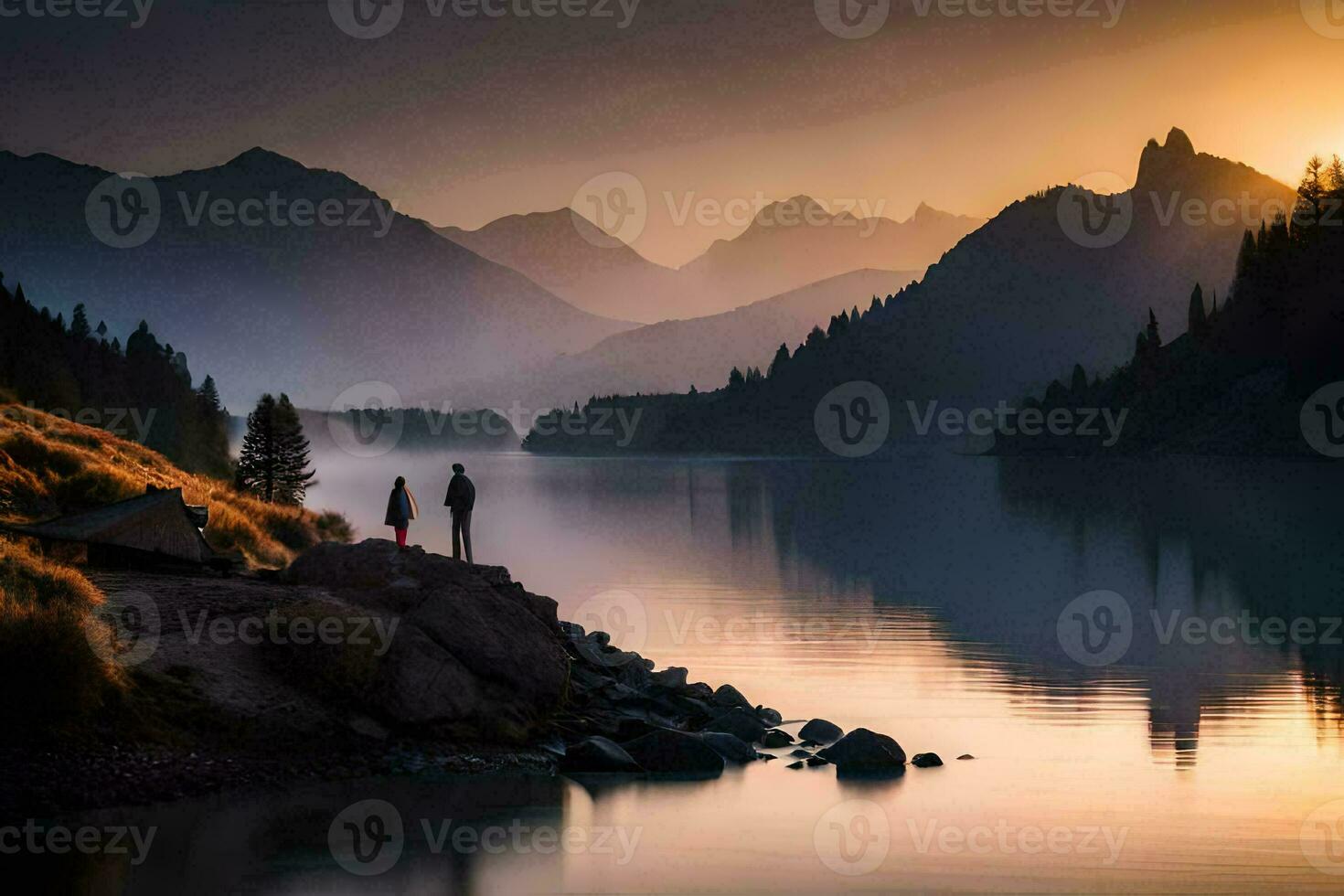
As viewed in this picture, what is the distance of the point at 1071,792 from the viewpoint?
2494cm

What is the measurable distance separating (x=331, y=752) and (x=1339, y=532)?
81.5 metres

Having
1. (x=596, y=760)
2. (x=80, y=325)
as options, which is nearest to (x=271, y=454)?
(x=596, y=760)

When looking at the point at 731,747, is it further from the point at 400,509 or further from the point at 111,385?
the point at 111,385

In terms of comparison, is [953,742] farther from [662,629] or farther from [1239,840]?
[662,629]

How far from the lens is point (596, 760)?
26.8m

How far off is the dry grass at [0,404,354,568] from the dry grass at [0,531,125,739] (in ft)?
48.5

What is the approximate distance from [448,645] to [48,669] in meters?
8.14

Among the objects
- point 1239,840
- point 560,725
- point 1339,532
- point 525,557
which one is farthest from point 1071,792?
point 1339,532

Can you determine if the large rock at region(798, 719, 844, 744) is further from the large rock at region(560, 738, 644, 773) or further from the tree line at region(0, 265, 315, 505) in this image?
the tree line at region(0, 265, 315, 505)

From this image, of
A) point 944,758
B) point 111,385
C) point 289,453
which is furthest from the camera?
point 111,385

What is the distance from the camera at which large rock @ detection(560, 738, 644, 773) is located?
87.7ft

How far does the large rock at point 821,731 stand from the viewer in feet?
96.2

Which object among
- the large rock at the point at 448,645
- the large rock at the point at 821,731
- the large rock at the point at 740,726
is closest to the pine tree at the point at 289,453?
the large rock at the point at 448,645

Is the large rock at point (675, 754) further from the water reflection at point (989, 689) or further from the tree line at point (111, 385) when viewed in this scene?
the tree line at point (111, 385)
